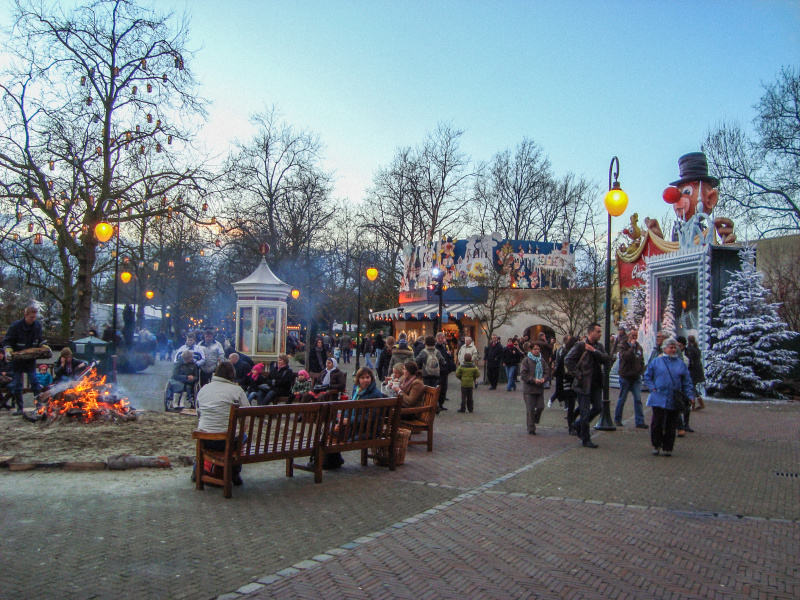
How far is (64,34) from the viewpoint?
1967cm

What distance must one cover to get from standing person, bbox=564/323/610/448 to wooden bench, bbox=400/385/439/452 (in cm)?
220

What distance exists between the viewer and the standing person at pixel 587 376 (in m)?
9.95

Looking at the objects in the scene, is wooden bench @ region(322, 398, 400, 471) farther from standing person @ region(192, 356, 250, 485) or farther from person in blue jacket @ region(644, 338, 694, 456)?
person in blue jacket @ region(644, 338, 694, 456)

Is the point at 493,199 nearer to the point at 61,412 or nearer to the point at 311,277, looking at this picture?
the point at 311,277

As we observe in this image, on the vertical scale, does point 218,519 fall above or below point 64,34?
below

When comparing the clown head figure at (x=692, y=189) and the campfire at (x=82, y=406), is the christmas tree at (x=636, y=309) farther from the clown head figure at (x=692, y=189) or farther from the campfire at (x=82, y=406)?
the campfire at (x=82, y=406)

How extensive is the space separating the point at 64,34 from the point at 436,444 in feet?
57.1

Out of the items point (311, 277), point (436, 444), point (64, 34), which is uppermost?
point (64, 34)

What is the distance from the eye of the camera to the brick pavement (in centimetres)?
430

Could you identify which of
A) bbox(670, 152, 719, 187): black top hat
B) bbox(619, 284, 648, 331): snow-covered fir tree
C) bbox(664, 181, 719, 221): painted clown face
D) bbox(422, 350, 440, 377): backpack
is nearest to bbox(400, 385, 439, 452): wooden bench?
bbox(422, 350, 440, 377): backpack

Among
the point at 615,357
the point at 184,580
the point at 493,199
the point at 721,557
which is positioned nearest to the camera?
the point at 184,580

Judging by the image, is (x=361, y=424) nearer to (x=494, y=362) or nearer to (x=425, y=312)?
(x=494, y=362)

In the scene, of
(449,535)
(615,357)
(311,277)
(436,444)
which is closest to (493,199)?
(311,277)

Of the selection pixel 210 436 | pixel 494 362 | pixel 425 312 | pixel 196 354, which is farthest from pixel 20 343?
pixel 425 312
